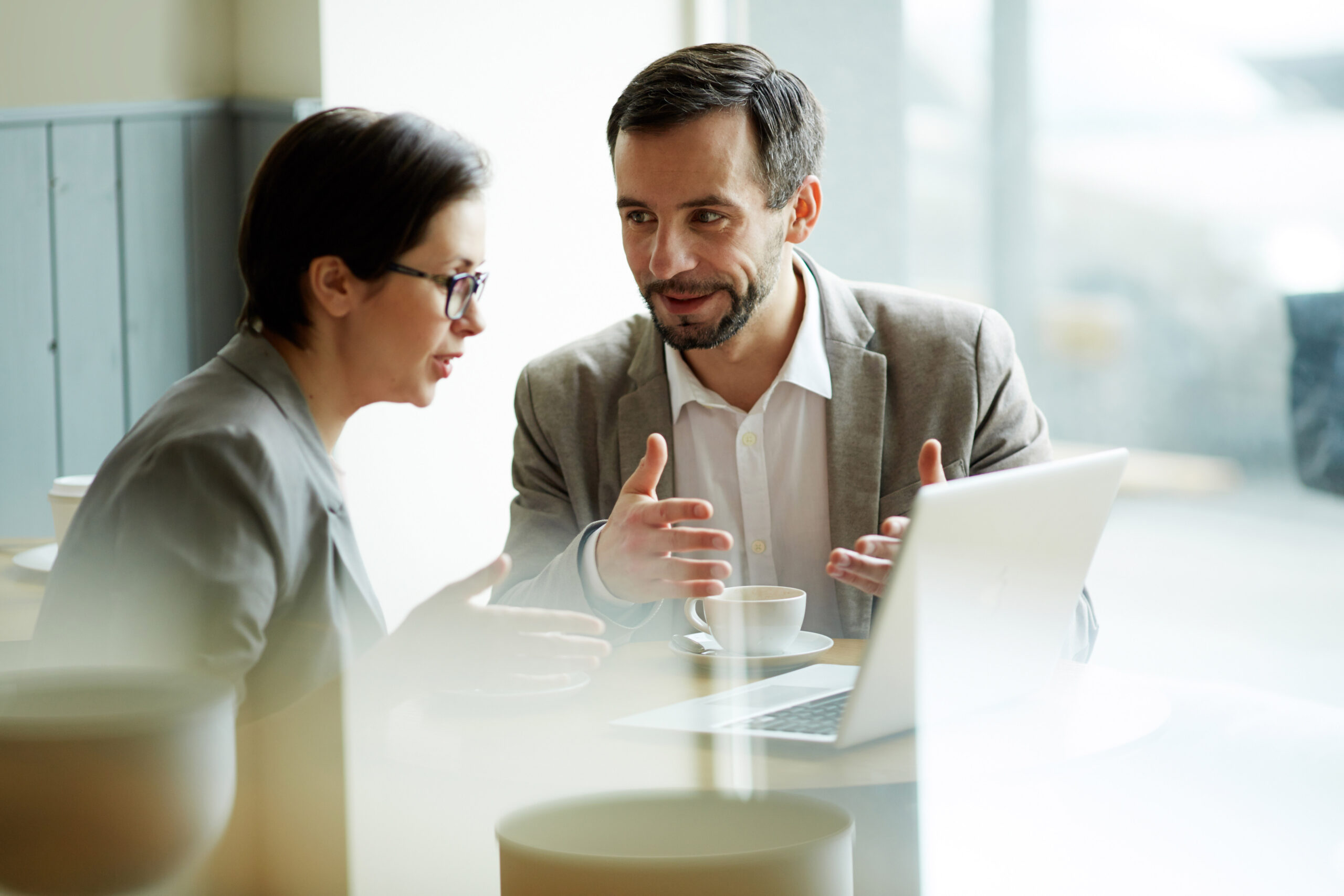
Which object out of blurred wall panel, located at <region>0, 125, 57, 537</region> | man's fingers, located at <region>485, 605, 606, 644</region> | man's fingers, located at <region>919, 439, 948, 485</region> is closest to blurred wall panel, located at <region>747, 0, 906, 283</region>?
man's fingers, located at <region>919, 439, 948, 485</region>

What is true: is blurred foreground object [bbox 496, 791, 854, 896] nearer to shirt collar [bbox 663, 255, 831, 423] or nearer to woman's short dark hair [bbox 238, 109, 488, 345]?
woman's short dark hair [bbox 238, 109, 488, 345]

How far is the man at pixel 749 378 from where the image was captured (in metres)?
1.25

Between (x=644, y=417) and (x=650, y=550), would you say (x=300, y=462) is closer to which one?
(x=650, y=550)

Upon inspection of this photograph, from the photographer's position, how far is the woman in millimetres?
541

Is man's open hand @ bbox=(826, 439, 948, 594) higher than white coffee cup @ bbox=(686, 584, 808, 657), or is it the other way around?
man's open hand @ bbox=(826, 439, 948, 594)

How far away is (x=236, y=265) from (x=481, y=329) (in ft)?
0.53

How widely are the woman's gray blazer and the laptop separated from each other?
0.23 meters

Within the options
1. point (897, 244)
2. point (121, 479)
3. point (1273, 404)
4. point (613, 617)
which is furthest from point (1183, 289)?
point (121, 479)

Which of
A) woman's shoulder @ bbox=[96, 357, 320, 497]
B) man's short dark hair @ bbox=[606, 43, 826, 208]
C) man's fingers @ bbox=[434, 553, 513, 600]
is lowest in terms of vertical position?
man's fingers @ bbox=[434, 553, 513, 600]

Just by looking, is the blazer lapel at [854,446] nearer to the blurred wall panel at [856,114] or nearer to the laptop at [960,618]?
the laptop at [960,618]

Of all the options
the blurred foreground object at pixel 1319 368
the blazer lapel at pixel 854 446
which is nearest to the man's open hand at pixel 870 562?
the blazer lapel at pixel 854 446

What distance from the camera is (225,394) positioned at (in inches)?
24.6

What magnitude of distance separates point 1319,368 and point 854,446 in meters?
1.59

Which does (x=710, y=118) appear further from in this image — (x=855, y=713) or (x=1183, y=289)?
(x=1183, y=289)
